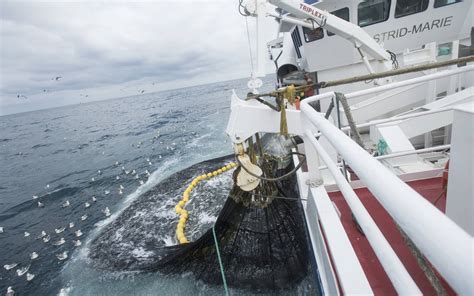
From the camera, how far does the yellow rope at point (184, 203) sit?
5.72 m

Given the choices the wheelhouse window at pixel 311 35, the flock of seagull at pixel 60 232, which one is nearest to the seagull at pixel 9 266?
the flock of seagull at pixel 60 232

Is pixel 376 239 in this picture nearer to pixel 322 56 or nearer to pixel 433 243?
pixel 433 243

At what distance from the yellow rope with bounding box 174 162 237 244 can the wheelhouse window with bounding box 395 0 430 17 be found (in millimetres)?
7026

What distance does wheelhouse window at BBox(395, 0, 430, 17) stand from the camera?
22.0 feet

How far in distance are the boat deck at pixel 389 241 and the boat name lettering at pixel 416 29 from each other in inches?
242

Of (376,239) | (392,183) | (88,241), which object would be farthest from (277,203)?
(88,241)

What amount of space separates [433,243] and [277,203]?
3.38m

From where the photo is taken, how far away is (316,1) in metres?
7.07

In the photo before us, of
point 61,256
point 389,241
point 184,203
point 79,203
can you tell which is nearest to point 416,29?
point 389,241

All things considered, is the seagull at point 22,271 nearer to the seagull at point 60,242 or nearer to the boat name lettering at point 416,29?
the seagull at point 60,242

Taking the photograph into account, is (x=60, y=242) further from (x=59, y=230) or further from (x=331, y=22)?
(x=331, y=22)

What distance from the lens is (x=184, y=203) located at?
23.8 ft

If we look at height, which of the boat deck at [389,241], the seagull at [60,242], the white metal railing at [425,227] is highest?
the white metal railing at [425,227]

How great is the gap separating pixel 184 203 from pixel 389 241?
5931 millimetres
